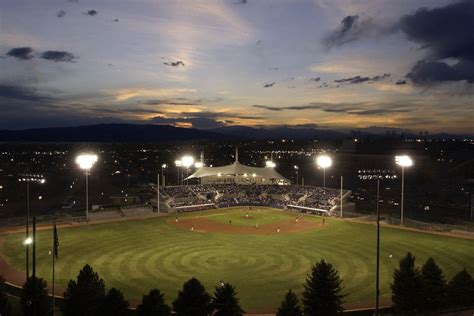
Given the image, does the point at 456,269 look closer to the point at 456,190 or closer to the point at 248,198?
the point at 248,198

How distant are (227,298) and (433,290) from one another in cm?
1024

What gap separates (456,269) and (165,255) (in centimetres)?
2275

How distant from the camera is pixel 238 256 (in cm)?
3772

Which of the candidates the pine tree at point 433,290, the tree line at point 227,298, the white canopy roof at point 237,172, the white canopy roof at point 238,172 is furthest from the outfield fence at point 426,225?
the pine tree at point 433,290

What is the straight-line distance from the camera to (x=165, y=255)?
37.7 metres

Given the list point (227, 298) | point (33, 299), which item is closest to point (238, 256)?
point (227, 298)

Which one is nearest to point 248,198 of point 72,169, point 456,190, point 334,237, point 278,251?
point 334,237

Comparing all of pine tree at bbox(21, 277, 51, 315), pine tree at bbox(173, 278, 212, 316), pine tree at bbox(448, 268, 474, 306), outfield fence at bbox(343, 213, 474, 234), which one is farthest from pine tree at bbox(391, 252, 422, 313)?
outfield fence at bbox(343, 213, 474, 234)

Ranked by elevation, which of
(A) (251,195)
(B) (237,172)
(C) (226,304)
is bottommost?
(A) (251,195)

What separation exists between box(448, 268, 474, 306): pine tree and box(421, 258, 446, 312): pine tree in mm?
468

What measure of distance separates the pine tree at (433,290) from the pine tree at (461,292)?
0.47 m

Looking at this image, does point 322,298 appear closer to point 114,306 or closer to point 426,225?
point 114,306

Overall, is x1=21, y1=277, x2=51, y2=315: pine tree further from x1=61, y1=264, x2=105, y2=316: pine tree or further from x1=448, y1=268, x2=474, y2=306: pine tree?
x1=448, y1=268, x2=474, y2=306: pine tree

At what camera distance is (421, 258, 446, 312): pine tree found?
861 inches
